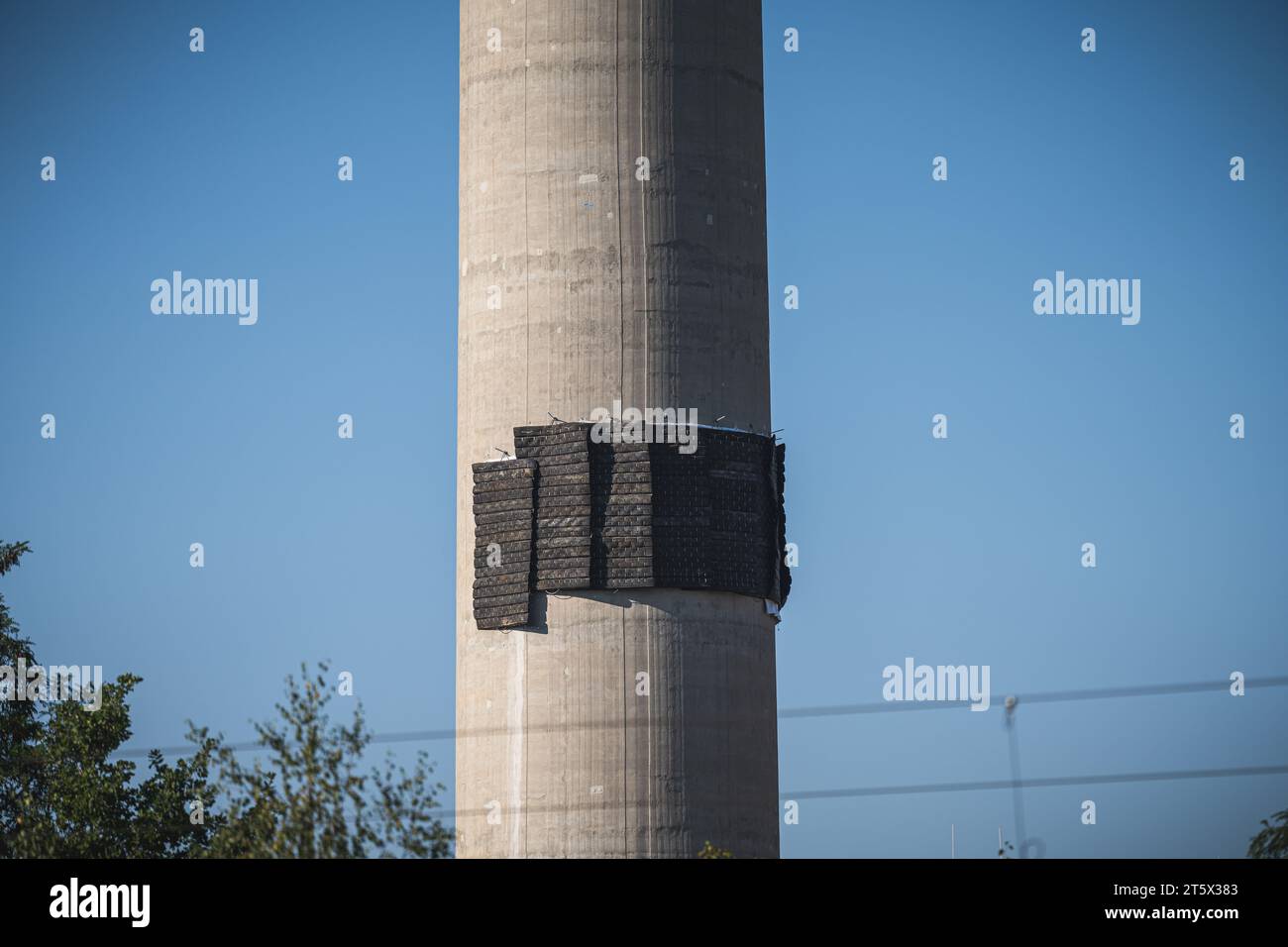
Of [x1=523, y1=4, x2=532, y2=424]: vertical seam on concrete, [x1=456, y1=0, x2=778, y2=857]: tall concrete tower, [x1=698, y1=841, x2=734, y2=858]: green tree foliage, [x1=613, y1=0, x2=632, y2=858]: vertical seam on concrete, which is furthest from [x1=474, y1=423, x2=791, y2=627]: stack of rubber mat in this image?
[x1=698, y1=841, x2=734, y2=858]: green tree foliage

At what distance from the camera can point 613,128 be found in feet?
140

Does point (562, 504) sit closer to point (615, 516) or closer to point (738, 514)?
point (615, 516)

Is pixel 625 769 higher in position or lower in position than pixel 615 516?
lower

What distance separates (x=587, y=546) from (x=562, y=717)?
2815 mm

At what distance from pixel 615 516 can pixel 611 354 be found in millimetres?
2712

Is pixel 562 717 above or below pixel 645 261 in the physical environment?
below

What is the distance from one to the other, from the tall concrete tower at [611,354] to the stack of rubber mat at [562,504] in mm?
361

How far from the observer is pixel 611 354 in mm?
42000

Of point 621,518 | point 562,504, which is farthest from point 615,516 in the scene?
point 562,504

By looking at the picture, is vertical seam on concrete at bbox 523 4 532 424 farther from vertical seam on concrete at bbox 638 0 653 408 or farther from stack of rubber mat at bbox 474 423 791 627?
vertical seam on concrete at bbox 638 0 653 408
